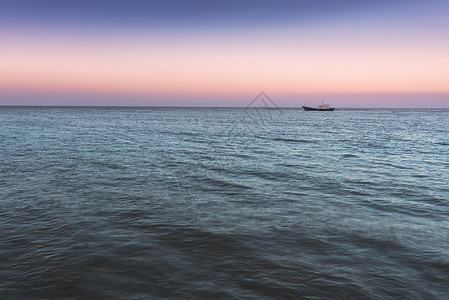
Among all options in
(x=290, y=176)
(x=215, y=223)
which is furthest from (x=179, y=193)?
(x=290, y=176)

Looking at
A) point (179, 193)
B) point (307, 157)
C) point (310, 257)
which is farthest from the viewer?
point (307, 157)

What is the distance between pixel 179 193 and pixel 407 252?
40.6ft

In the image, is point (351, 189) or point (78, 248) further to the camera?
point (351, 189)

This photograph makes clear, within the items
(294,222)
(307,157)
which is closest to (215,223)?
(294,222)

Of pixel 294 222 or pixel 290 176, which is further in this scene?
pixel 290 176

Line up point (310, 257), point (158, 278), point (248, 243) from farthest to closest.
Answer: point (248, 243) → point (310, 257) → point (158, 278)

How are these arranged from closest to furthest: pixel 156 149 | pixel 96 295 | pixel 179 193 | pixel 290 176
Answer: pixel 96 295
pixel 179 193
pixel 290 176
pixel 156 149

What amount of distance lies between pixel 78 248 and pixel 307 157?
27.2m

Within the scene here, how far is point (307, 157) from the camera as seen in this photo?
33.8 metres

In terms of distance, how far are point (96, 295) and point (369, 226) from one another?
11.4 meters

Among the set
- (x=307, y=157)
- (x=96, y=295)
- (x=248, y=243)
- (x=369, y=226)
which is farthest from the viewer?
(x=307, y=157)

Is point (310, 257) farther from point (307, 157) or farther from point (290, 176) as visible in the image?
point (307, 157)

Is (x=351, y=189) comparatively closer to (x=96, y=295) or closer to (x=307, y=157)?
(x=307, y=157)

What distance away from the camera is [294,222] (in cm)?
1406
